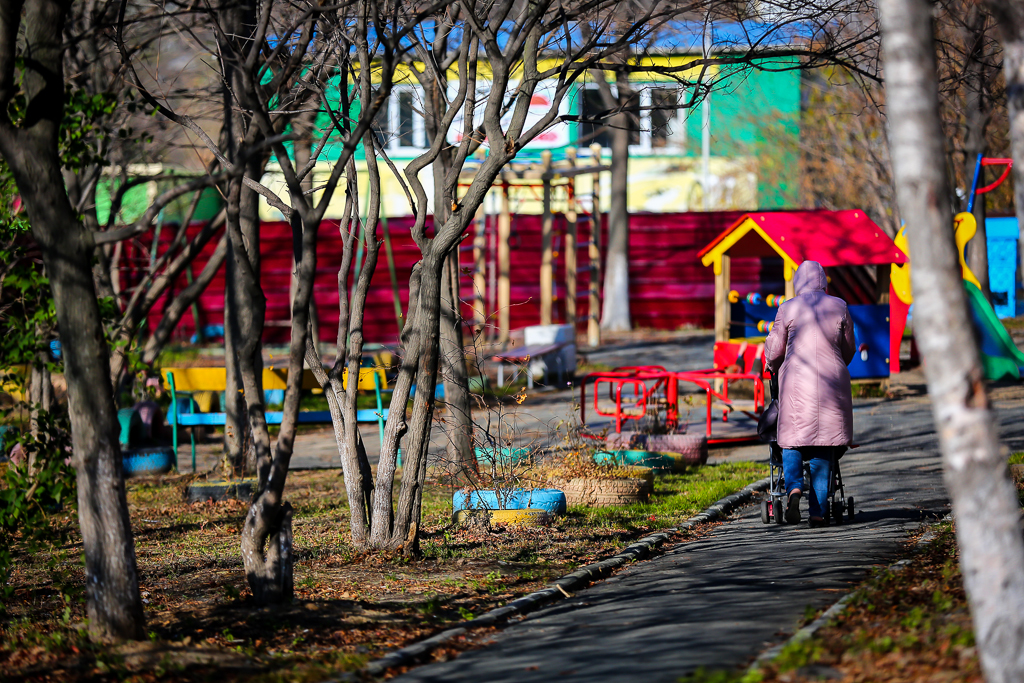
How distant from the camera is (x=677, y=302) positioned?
80.9 ft

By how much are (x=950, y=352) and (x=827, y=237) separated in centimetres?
1178

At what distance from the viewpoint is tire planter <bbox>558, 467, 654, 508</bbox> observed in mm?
9062

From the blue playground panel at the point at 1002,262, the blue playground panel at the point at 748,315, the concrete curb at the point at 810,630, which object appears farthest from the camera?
the blue playground panel at the point at 1002,262

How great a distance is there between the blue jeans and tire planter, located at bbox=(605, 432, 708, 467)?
298cm

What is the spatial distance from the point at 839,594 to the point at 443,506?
4303 millimetres

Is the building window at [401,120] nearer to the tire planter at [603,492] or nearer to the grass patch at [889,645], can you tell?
the tire planter at [603,492]

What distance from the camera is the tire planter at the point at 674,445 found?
428 inches

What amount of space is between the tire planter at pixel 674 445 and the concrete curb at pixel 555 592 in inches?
67.8

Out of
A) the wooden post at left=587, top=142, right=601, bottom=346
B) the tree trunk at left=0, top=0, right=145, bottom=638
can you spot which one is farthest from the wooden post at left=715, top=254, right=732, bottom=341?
the tree trunk at left=0, top=0, right=145, bottom=638

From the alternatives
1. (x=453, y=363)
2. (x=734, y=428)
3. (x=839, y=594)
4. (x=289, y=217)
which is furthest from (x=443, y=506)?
(x=734, y=428)

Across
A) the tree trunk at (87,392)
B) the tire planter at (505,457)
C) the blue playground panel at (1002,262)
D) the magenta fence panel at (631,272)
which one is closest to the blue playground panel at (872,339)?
the blue playground panel at (1002,262)

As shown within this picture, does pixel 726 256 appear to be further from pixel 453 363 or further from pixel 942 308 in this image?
pixel 942 308

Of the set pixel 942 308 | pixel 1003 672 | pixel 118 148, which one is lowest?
pixel 1003 672

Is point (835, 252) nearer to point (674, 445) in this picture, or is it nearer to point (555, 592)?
point (674, 445)
